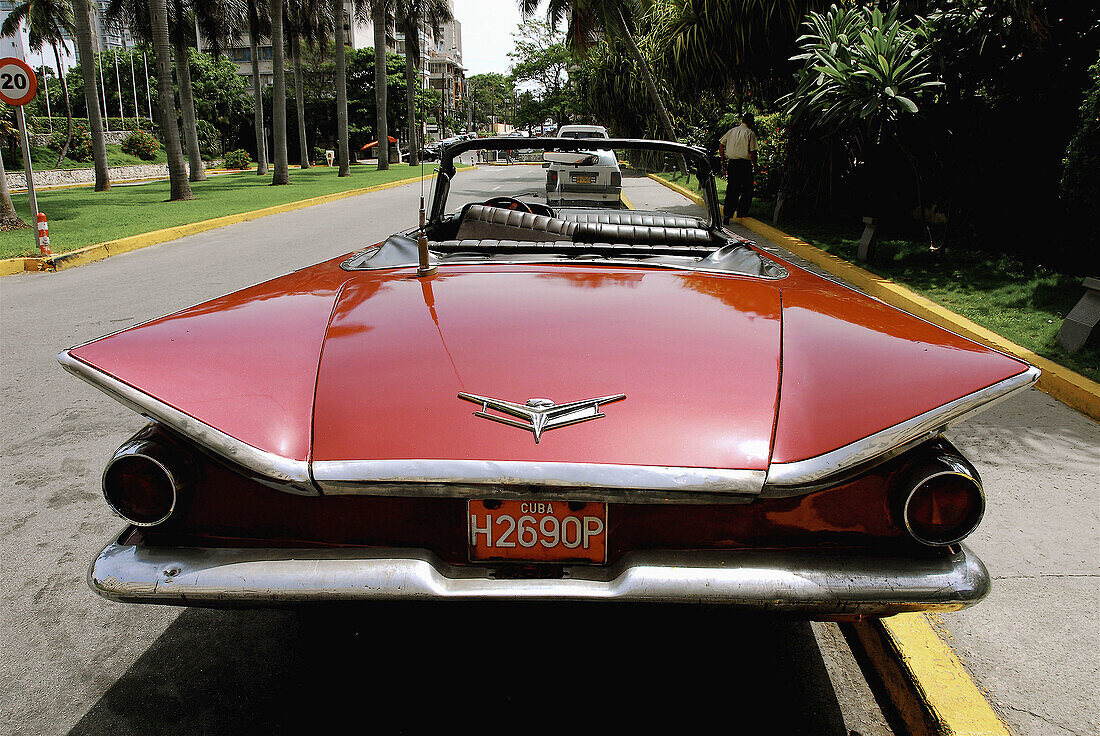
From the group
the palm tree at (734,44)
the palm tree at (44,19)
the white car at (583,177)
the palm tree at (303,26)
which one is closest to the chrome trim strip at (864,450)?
the white car at (583,177)

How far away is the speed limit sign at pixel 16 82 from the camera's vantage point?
414 inches

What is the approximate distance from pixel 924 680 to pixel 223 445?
1.88 meters

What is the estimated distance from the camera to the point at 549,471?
5.27ft

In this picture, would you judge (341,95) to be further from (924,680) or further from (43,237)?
(924,680)

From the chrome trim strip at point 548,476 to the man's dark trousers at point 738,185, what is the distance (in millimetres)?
11248

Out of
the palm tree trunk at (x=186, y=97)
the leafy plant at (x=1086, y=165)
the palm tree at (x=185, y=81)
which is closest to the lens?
the leafy plant at (x=1086, y=165)

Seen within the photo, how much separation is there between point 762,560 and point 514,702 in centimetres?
86

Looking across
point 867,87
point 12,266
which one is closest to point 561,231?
point 867,87

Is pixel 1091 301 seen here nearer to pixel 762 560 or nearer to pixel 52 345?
pixel 762 560

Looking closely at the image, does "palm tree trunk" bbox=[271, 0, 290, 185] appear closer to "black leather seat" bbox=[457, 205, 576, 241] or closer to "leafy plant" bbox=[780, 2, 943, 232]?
"leafy plant" bbox=[780, 2, 943, 232]

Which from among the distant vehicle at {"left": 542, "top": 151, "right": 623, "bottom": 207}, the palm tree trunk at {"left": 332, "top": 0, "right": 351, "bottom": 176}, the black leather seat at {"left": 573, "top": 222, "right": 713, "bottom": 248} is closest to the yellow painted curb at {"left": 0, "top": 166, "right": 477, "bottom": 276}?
the distant vehicle at {"left": 542, "top": 151, "right": 623, "bottom": 207}

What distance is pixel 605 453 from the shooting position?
1645 millimetres

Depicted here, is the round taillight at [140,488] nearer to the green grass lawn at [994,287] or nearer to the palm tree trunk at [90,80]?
the green grass lawn at [994,287]

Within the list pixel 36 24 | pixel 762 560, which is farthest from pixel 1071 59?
pixel 36 24
